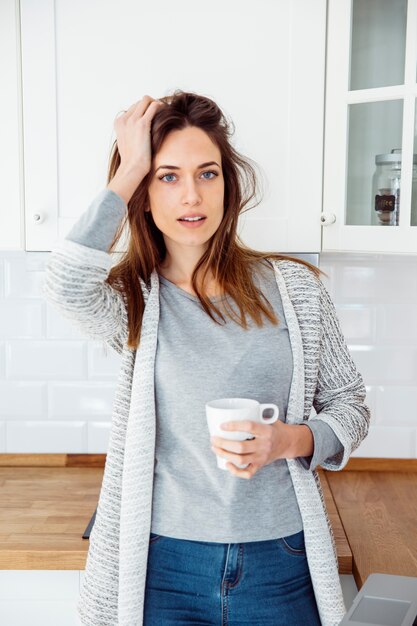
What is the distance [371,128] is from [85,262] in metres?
0.73

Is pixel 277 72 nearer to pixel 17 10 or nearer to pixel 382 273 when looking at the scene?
pixel 17 10

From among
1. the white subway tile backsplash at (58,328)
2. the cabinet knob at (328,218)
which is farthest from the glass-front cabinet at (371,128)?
the white subway tile backsplash at (58,328)

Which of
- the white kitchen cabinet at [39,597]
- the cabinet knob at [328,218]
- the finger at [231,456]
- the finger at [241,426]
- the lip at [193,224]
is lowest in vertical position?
the white kitchen cabinet at [39,597]

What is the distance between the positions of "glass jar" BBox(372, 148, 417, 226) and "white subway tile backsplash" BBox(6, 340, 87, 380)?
94 centimetres

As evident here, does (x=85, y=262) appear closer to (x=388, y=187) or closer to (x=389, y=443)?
(x=388, y=187)

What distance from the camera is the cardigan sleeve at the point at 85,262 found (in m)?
1.23

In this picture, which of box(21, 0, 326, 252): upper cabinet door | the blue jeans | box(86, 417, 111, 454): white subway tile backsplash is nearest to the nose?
box(21, 0, 326, 252): upper cabinet door

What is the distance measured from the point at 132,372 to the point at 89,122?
0.59m

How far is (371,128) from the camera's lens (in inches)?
62.3

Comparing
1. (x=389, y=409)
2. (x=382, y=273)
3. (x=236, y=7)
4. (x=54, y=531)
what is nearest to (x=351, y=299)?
(x=382, y=273)

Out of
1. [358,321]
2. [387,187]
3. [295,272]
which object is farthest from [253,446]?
[358,321]

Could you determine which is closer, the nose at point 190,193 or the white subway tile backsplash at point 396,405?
the nose at point 190,193

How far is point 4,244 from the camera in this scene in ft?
5.41

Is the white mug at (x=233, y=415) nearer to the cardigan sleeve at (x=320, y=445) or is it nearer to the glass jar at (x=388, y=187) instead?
the cardigan sleeve at (x=320, y=445)
